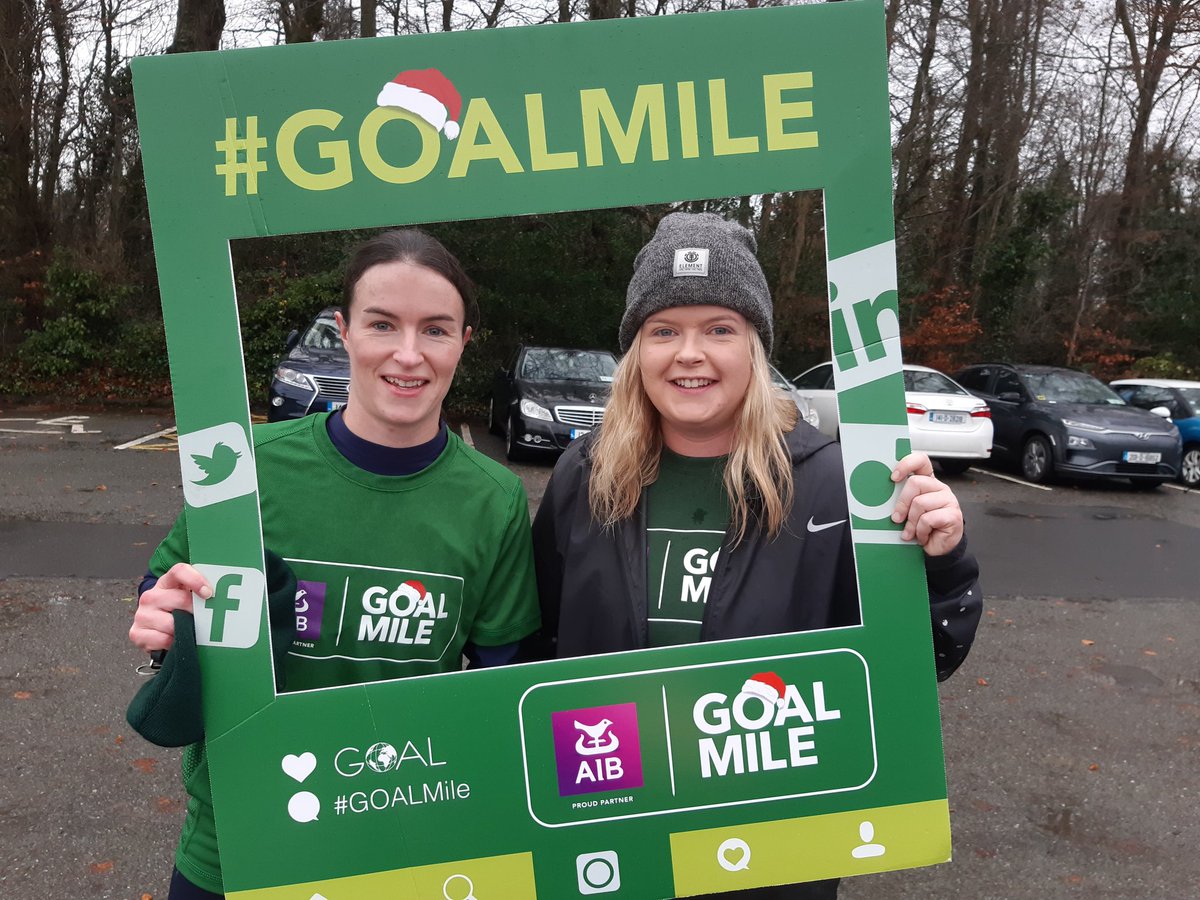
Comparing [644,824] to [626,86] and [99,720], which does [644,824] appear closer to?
[626,86]

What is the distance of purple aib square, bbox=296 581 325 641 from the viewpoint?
64.8 inches

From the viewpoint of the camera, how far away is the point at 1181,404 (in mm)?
13156

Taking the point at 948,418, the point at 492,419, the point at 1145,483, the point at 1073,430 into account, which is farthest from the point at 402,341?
the point at 1145,483

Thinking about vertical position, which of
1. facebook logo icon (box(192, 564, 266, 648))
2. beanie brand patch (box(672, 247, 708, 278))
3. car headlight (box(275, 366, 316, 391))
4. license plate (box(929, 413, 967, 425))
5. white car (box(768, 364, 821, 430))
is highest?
beanie brand patch (box(672, 247, 708, 278))

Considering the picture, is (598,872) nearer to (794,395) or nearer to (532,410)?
(794,395)

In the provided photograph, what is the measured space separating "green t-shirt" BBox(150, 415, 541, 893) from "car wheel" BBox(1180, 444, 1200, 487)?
44.1ft

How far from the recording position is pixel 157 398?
46.5 feet

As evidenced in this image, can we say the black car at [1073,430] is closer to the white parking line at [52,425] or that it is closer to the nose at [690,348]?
the nose at [690,348]

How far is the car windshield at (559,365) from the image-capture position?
2.56 metres

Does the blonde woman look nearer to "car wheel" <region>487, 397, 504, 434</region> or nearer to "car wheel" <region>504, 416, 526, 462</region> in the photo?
"car wheel" <region>487, 397, 504, 434</region>

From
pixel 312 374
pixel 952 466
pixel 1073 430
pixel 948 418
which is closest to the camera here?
pixel 312 374

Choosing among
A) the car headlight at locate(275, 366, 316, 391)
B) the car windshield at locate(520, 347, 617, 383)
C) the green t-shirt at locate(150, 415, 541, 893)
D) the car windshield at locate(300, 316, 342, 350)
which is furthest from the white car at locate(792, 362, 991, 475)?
the green t-shirt at locate(150, 415, 541, 893)

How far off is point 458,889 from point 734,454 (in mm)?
923

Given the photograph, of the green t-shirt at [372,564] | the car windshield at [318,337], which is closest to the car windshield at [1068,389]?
the car windshield at [318,337]
